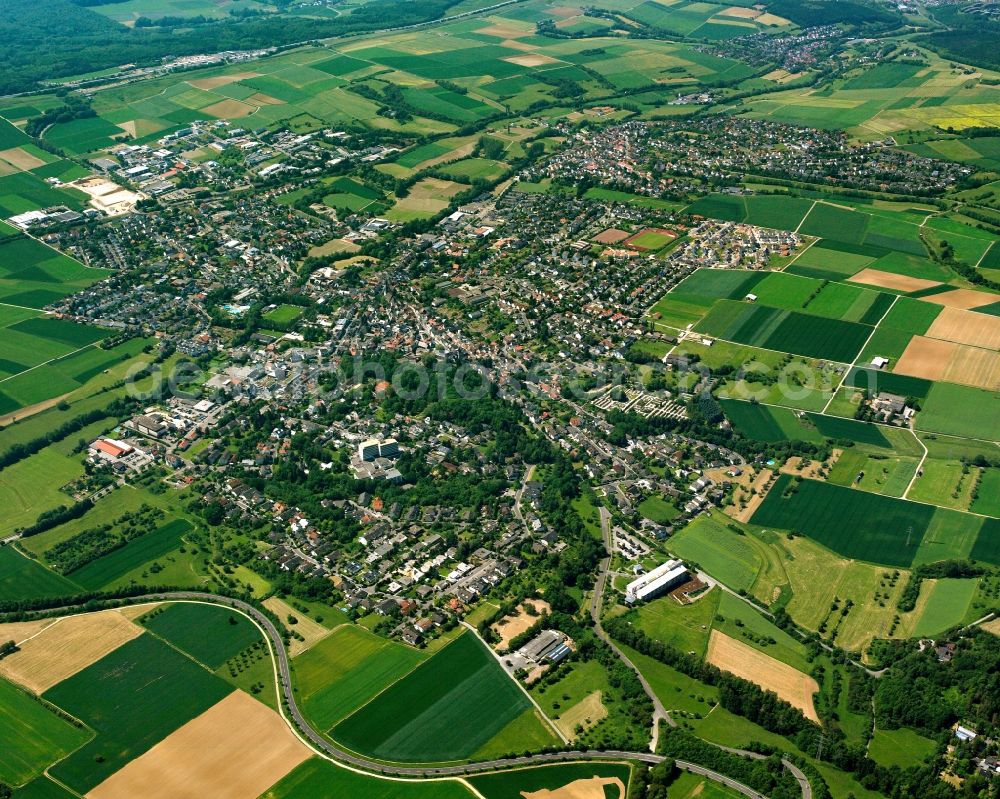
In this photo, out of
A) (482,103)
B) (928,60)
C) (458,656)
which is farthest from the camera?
(928,60)

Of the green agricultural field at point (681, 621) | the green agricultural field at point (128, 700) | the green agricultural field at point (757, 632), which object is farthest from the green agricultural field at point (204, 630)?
the green agricultural field at point (757, 632)

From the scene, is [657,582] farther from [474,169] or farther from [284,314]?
[474,169]

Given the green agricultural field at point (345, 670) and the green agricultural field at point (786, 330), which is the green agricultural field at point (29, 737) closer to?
the green agricultural field at point (345, 670)

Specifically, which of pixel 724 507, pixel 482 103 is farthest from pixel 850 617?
pixel 482 103

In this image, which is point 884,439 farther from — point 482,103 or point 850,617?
point 482,103

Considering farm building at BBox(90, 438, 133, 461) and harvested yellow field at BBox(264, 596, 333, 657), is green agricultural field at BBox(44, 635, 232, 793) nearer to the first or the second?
harvested yellow field at BBox(264, 596, 333, 657)

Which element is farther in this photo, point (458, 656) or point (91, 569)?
point (91, 569)
